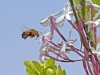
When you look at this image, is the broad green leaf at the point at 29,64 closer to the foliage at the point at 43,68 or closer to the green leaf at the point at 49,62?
the foliage at the point at 43,68

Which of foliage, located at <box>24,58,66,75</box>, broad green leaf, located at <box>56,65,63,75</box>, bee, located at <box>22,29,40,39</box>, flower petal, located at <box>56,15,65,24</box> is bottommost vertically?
broad green leaf, located at <box>56,65,63,75</box>

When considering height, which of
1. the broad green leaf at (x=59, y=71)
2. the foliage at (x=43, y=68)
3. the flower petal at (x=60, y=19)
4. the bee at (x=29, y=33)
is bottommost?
the broad green leaf at (x=59, y=71)

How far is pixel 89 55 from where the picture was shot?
5.47ft

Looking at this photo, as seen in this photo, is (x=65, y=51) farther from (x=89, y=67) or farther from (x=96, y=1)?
(x=96, y=1)

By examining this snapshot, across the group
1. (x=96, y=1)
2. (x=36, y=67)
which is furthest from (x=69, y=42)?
(x=36, y=67)

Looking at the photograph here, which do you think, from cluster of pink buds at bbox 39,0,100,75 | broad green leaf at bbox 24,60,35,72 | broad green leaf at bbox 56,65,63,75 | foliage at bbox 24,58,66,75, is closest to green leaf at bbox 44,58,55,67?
foliage at bbox 24,58,66,75

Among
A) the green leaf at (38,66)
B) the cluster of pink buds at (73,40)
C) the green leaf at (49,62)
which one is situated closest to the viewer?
the cluster of pink buds at (73,40)

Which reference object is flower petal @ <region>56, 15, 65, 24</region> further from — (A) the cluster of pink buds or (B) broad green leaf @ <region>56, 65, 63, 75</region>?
(B) broad green leaf @ <region>56, 65, 63, 75</region>

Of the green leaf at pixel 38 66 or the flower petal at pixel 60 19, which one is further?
the green leaf at pixel 38 66

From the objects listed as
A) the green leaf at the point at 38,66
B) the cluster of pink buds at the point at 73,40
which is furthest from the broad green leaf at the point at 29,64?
the cluster of pink buds at the point at 73,40

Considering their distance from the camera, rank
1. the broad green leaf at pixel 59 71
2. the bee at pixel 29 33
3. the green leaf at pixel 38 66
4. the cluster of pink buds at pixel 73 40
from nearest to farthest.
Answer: the cluster of pink buds at pixel 73 40 → the broad green leaf at pixel 59 71 → the green leaf at pixel 38 66 → the bee at pixel 29 33

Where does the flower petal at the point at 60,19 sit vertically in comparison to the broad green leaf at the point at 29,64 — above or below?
above

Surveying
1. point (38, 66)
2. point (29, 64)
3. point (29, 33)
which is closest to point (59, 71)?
point (38, 66)

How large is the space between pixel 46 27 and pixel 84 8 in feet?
0.73
